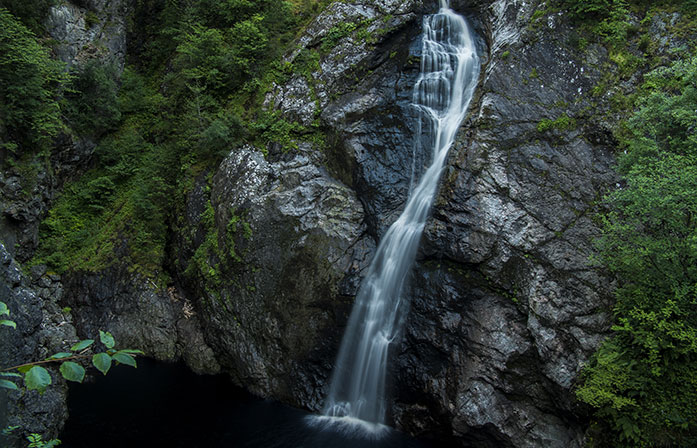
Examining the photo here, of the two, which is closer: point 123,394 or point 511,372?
point 511,372

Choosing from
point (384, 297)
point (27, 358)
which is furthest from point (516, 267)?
point (27, 358)

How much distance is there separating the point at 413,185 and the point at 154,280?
897 centimetres

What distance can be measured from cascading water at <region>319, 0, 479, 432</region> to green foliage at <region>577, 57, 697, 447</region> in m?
4.11

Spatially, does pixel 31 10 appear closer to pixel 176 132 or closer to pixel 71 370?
pixel 176 132

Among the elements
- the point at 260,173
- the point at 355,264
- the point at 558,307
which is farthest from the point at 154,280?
the point at 558,307

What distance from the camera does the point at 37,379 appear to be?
1653mm

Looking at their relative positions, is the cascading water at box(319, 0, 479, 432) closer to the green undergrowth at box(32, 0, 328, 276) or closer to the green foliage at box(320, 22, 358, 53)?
the green undergrowth at box(32, 0, 328, 276)

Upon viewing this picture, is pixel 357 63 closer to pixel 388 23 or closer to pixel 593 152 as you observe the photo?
pixel 388 23

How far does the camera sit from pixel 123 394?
1109cm

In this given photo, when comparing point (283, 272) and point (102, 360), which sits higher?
point (283, 272)

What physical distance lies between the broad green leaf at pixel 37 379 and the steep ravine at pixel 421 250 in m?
8.35

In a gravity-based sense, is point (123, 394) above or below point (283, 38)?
below

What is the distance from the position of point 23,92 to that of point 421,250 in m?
12.6

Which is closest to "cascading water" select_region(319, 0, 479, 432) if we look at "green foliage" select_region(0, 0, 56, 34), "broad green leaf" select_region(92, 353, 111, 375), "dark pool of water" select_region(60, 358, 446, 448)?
"dark pool of water" select_region(60, 358, 446, 448)
